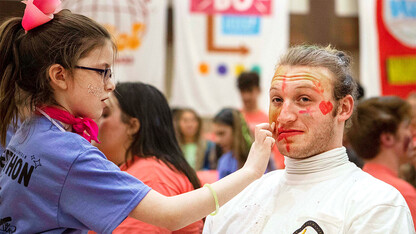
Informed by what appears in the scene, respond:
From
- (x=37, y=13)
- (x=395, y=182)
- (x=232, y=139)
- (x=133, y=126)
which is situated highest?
(x=37, y=13)

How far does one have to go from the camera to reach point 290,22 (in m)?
6.77

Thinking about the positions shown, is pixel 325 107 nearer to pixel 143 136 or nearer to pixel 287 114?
pixel 287 114

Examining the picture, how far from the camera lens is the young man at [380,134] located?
277 cm

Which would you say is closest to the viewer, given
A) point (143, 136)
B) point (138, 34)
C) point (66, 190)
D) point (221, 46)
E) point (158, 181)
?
point (66, 190)

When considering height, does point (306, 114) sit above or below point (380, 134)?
above

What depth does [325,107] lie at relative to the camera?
6.31ft

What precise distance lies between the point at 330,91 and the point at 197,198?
68 cm

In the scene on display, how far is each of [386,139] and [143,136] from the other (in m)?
1.28

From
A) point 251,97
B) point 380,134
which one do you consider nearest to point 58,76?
point 380,134

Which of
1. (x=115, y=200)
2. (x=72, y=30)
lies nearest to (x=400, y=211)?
(x=115, y=200)

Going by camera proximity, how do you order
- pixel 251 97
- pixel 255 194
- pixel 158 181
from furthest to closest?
pixel 251 97
pixel 158 181
pixel 255 194

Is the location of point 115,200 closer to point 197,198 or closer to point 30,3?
point 197,198

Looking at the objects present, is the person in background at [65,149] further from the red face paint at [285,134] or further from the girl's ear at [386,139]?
the girl's ear at [386,139]

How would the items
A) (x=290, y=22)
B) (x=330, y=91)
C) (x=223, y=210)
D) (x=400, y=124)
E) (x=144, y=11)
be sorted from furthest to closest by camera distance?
(x=290, y=22) → (x=144, y=11) → (x=400, y=124) → (x=223, y=210) → (x=330, y=91)
